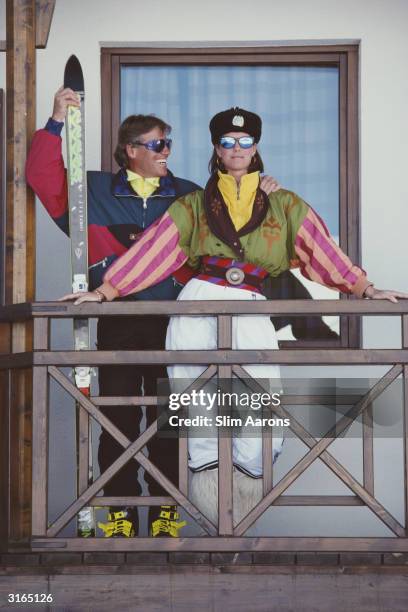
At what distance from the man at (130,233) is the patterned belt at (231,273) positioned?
1.05 feet

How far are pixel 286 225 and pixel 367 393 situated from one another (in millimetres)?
801

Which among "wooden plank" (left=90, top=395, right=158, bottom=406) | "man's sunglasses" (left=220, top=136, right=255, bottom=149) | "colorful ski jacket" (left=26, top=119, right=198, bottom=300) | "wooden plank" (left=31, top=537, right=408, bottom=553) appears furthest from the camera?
"colorful ski jacket" (left=26, top=119, right=198, bottom=300)

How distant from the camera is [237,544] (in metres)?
4.18

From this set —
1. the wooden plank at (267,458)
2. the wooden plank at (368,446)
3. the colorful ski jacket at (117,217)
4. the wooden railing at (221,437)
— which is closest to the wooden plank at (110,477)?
the wooden railing at (221,437)

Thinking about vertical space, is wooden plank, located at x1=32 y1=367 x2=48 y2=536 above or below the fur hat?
below

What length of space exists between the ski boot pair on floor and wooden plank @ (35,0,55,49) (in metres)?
2.00

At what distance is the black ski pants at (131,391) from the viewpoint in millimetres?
4676

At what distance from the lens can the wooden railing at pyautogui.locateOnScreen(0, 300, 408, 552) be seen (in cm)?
419

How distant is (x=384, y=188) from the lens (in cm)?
592

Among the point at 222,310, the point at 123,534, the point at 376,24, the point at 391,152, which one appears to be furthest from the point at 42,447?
the point at 376,24

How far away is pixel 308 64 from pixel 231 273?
2.00 metres

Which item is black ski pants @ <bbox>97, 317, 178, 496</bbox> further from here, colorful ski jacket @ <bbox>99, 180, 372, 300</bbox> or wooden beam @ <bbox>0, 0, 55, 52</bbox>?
wooden beam @ <bbox>0, 0, 55, 52</bbox>

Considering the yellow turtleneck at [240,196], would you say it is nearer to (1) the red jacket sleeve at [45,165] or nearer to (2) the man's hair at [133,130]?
(2) the man's hair at [133,130]

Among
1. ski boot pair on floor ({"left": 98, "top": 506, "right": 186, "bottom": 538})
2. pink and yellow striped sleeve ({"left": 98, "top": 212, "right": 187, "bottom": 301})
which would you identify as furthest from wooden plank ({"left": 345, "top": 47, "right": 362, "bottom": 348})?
ski boot pair on floor ({"left": 98, "top": 506, "right": 186, "bottom": 538})
